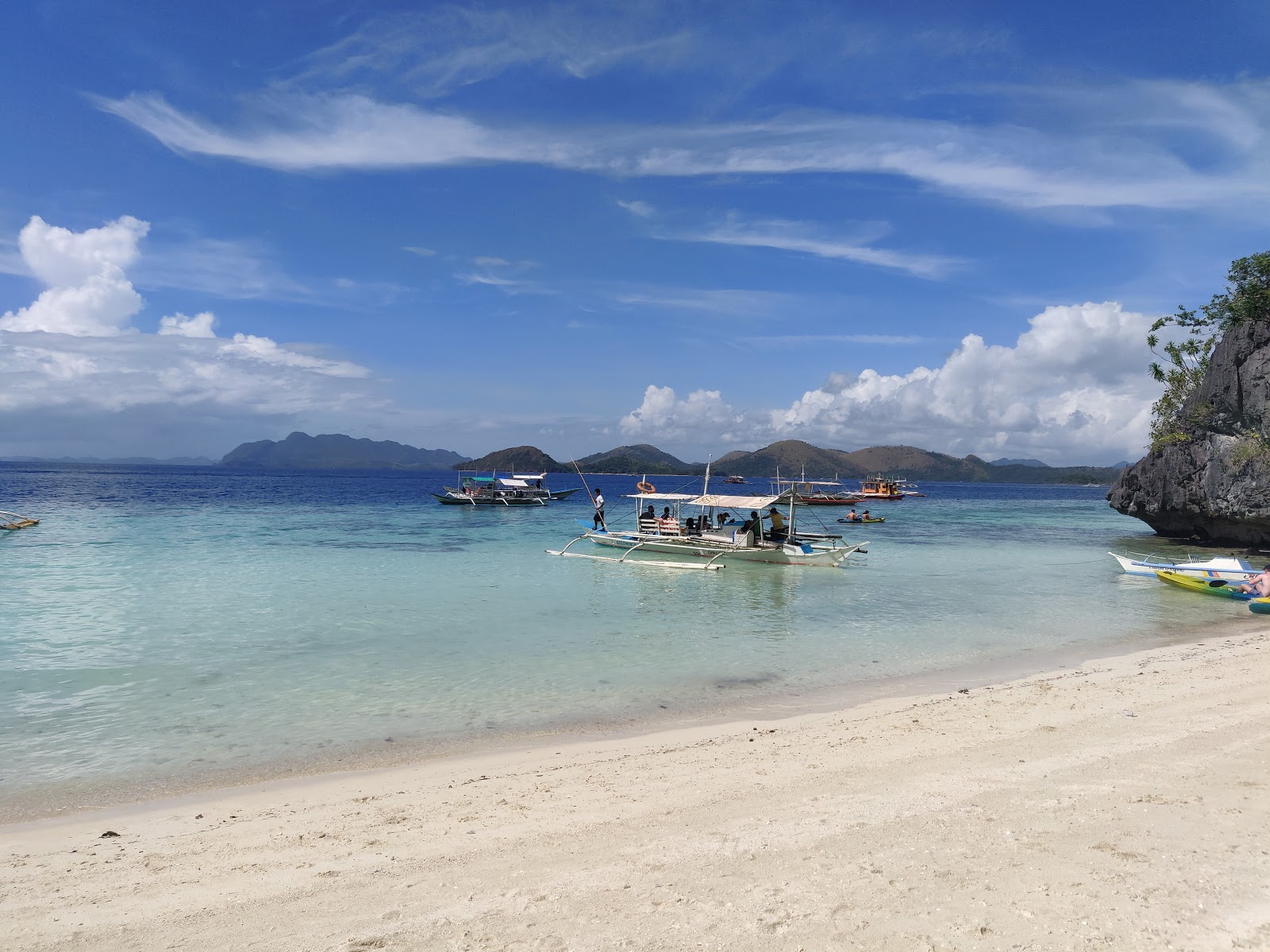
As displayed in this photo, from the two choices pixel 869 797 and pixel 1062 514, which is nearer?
pixel 869 797

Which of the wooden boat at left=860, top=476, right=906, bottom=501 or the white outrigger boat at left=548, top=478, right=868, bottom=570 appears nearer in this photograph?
the white outrigger boat at left=548, top=478, right=868, bottom=570

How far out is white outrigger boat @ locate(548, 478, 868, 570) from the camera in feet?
85.6

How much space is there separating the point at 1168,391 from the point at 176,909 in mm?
46491

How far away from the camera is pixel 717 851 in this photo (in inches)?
206

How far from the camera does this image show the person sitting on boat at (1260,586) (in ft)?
60.4

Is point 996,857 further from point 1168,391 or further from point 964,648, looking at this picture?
point 1168,391

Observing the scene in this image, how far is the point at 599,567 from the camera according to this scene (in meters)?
26.2

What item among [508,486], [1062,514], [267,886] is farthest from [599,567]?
[1062,514]

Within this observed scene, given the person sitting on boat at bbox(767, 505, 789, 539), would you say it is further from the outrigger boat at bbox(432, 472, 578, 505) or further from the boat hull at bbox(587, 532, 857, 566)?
the outrigger boat at bbox(432, 472, 578, 505)

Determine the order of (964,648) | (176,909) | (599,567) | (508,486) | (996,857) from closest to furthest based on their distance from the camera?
(176,909)
(996,857)
(964,648)
(599,567)
(508,486)

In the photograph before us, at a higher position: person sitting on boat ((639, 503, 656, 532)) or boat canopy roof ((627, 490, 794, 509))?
boat canopy roof ((627, 490, 794, 509))

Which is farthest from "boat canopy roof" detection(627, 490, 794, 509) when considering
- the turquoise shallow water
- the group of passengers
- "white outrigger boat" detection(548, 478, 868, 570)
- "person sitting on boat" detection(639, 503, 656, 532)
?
the turquoise shallow water

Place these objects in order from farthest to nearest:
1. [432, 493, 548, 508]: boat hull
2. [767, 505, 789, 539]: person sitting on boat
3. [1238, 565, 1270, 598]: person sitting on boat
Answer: [432, 493, 548, 508]: boat hull < [767, 505, 789, 539]: person sitting on boat < [1238, 565, 1270, 598]: person sitting on boat

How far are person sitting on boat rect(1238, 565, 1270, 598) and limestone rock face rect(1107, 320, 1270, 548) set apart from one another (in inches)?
521
